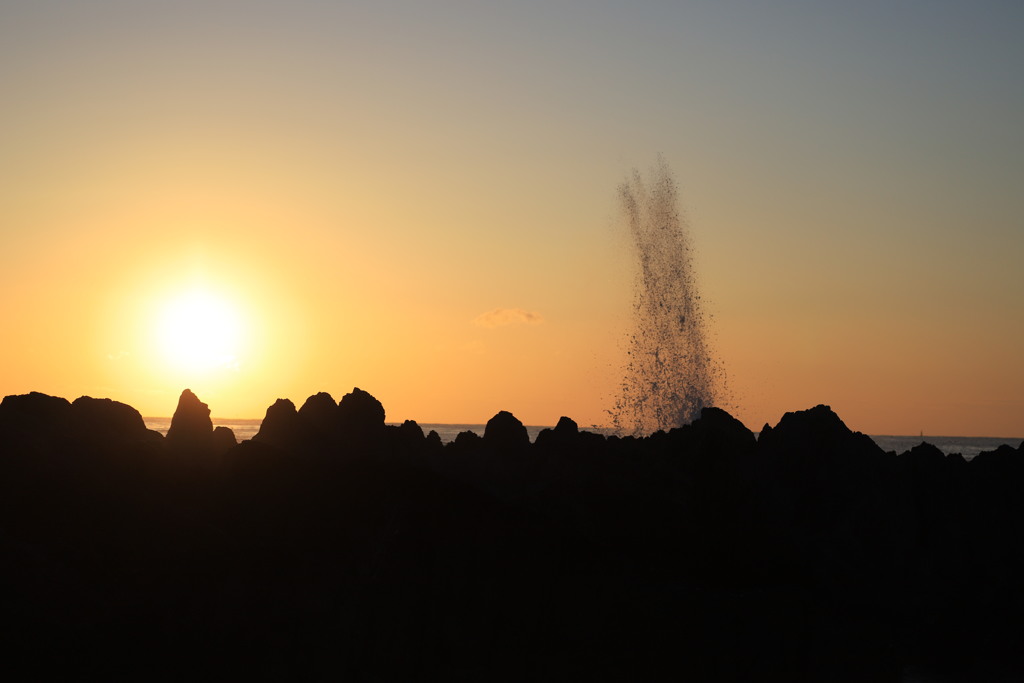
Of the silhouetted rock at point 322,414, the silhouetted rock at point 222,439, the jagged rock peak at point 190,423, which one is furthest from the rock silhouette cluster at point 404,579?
the silhouetted rock at point 322,414

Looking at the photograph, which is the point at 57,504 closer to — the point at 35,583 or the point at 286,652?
the point at 35,583

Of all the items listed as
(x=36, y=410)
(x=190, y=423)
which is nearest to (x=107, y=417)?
(x=36, y=410)

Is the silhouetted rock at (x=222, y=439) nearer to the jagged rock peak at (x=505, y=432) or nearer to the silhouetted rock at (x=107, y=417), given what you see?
the silhouetted rock at (x=107, y=417)

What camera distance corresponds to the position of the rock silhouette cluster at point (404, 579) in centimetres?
2578

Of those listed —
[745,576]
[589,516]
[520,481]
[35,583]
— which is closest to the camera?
[35,583]

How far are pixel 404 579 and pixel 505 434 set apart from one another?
2521cm

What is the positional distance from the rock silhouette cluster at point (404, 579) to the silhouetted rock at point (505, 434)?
1231 cm

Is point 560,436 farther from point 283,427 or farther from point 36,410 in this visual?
point 36,410

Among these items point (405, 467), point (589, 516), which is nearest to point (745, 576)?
point (589, 516)

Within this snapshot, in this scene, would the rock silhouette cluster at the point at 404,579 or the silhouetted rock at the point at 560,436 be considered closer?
the rock silhouette cluster at the point at 404,579

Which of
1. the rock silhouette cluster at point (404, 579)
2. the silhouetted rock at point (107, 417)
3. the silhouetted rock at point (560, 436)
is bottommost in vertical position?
the rock silhouette cluster at point (404, 579)

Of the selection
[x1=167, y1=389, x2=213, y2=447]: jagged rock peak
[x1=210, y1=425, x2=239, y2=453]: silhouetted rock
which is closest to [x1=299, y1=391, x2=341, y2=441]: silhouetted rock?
[x1=210, y1=425, x2=239, y2=453]: silhouetted rock

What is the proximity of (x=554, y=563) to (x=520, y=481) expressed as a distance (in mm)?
17627

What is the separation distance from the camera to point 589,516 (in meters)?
36.8
